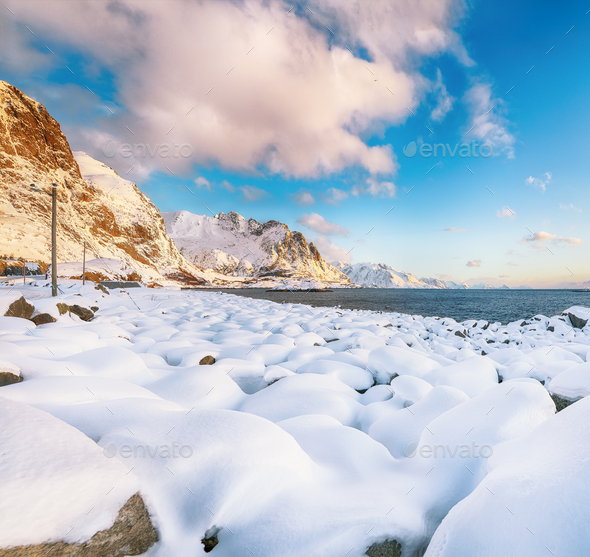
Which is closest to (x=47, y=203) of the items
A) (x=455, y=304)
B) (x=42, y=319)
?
(x=42, y=319)

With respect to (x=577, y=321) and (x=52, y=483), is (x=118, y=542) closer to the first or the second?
(x=52, y=483)

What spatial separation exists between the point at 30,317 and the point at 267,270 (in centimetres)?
18889

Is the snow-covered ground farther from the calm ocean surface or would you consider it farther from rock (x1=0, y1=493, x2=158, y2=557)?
the calm ocean surface

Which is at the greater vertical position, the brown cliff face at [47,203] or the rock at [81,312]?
the brown cliff face at [47,203]

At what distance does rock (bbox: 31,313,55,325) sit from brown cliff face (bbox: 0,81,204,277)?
183 ft

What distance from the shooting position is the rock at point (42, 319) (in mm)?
6901

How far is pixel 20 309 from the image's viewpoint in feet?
20.7

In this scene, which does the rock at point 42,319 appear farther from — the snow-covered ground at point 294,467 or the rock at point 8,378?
the rock at point 8,378

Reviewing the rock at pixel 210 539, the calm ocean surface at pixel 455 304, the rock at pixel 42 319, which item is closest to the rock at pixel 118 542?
the rock at pixel 210 539

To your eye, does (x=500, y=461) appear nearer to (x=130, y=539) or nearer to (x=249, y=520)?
(x=249, y=520)

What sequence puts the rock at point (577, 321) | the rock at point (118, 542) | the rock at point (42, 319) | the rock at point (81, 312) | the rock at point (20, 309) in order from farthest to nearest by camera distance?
the rock at point (577, 321)
the rock at point (81, 312)
the rock at point (42, 319)
the rock at point (20, 309)
the rock at point (118, 542)

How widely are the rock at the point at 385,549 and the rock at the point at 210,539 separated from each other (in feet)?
2.87

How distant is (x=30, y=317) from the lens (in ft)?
22.3

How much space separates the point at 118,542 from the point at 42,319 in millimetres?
7822
